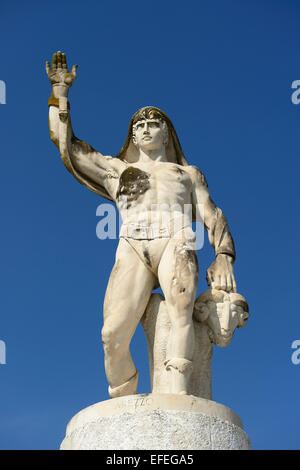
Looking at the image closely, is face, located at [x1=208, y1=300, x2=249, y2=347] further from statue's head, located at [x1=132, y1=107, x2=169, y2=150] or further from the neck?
statue's head, located at [x1=132, y1=107, x2=169, y2=150]

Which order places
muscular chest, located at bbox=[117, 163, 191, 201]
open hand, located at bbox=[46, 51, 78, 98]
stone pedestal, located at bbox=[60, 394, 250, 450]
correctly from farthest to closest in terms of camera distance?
1. open hand, located at bbox=[46, 51, 78, 98]
2. muscular chest, located at bbox=[117, 163, 191, 201]
3. stone pedestal, located at bbox=[60, 394, 250, 450]

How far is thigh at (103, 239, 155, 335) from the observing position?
931cm

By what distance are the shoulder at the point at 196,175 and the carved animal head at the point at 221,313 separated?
71.8 inches

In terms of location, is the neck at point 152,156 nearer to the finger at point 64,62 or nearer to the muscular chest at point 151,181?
the muscular chest at point 151,181

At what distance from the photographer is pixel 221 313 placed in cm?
954

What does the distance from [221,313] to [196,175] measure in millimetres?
2206

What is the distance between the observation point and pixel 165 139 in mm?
10898

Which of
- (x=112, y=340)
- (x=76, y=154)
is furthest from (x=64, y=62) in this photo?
(x=112, y=340)

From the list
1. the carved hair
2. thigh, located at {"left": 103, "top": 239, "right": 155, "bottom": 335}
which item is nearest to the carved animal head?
thigh, located at {"left": 103, "top": 239, "right": 155, "bottom": 335}

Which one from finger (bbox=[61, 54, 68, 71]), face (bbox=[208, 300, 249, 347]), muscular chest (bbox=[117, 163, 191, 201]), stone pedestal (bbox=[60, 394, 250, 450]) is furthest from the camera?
finger (bbox=[61, 54, 68, 71])

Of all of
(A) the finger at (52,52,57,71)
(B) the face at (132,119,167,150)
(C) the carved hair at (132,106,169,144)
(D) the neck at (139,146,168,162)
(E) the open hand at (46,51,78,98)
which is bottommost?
(D) the neck at (139,146,168,162)

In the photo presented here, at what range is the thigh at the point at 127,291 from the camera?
30.6ft
